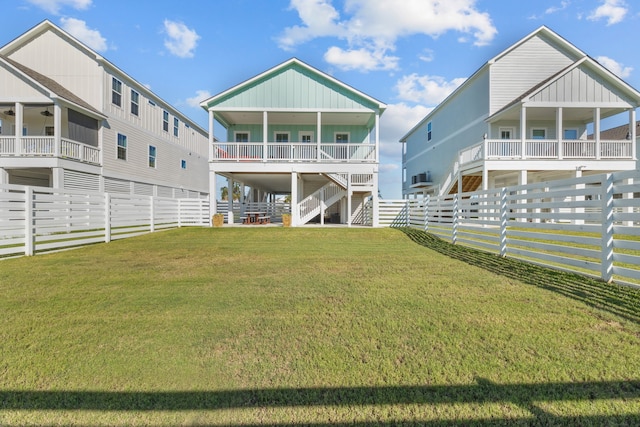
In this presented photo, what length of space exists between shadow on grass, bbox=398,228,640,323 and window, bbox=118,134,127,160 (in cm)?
1815

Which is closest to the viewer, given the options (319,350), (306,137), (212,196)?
(319,350)

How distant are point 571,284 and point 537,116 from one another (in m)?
15.6

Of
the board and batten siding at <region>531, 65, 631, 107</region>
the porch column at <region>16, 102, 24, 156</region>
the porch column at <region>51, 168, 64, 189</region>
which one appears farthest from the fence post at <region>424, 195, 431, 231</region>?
the porch column at <region>16, 102, 24, 156</region>

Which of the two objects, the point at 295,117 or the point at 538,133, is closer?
the point at 295,117

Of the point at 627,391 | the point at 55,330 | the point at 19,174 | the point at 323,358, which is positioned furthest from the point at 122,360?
the point at 19,174

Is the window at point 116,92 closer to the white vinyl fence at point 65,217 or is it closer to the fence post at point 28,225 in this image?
the white vinyl fence at point 65,217

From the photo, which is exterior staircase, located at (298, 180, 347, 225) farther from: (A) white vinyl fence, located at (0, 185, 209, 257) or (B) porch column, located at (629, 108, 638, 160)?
(B) porch column, located at (629, 108, 638, 160)

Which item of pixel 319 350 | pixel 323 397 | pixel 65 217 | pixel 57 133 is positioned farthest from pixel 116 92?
pixel 323 397

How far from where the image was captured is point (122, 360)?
7.95ft

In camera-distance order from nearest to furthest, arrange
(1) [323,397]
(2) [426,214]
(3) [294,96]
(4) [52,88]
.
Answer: (1) [323,397], (2) [426,214], (4) [52,88], (3) [294,96]

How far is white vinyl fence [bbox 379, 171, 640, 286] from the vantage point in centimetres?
435

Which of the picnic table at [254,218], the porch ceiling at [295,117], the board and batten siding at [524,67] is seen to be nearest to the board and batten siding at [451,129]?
the board and batten siding at [524,67]

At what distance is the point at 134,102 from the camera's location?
18516 millimetres

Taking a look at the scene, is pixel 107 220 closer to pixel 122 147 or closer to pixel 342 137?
pixel 122 147
